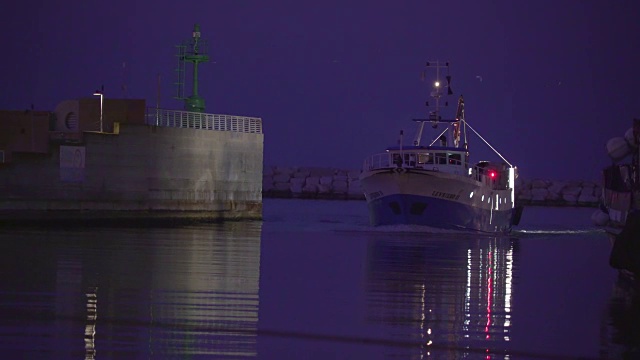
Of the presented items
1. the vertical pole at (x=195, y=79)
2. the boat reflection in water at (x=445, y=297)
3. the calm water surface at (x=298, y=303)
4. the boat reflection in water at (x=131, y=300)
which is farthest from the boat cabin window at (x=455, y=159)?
the boat reflection in water at (x=131, y=300)

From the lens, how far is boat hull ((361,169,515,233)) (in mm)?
40000

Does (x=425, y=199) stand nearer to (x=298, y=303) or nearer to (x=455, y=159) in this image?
(x=455, y=159)

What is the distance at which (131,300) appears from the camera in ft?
51.7

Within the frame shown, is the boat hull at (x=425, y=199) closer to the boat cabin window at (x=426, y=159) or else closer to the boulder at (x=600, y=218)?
the boat cabin window at (x=426, y=159)

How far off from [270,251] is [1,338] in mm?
16165

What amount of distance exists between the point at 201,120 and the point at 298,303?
1114 inches

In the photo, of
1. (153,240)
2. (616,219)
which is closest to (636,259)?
(616,219)

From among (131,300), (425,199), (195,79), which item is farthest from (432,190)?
(131,300)

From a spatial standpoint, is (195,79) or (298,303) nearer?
(298,303)

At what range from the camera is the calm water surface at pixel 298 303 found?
12.5 m

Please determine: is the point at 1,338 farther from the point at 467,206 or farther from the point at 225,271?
the point at 467,206

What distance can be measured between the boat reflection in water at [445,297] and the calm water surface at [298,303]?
0.11 ft

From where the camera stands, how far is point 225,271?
2098 cm

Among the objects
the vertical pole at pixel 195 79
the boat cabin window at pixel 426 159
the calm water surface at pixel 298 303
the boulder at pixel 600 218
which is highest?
the vertical pole at pixel 195 79
